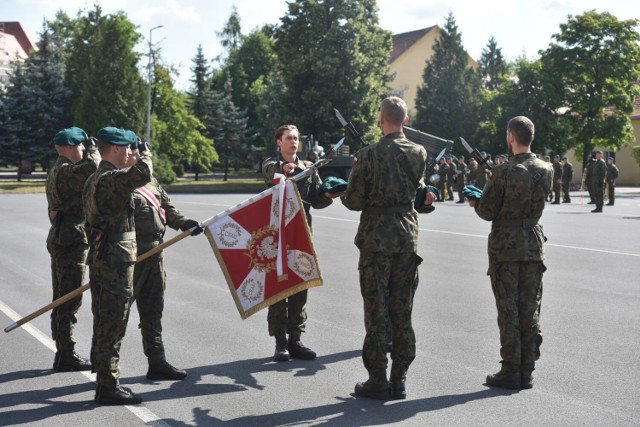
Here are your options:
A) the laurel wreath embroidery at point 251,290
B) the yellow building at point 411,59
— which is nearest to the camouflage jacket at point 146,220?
the laurel wreath embroidery at point 251,290

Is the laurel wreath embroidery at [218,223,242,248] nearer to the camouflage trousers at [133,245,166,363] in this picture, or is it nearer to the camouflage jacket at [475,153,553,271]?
the camouflage trousers at [133,245,166,363]

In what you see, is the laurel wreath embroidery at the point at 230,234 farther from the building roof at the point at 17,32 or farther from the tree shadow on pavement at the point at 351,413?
the building roof at the point at 17,32

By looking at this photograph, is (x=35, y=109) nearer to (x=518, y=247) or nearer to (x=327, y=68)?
Result: (x=327, y=68)

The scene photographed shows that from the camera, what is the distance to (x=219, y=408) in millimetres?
5660

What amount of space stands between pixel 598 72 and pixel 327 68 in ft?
60.2

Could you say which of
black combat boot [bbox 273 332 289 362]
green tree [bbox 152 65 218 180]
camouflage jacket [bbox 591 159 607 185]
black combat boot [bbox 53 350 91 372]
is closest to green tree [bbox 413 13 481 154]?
green tree [bbox 152 65 218 180]

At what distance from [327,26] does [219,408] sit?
45.5 metres

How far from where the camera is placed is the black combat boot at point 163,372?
6.39 metres

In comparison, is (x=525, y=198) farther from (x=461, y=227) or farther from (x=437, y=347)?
(x=461, y=227)

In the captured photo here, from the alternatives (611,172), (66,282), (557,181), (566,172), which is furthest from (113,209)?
(566,172)

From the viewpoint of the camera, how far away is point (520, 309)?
6301 mm

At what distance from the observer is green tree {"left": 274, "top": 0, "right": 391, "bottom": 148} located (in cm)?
4834

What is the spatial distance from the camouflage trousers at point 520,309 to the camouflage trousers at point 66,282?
3443 millimetres

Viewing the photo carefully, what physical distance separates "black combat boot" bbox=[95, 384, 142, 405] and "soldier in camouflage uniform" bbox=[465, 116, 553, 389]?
8.72 ft
